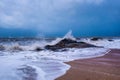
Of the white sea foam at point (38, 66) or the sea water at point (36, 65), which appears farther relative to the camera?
the sea water at point (36, 65)

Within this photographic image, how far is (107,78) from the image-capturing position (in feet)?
21.8

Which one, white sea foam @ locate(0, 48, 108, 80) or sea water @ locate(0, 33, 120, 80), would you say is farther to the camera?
sea water @ locate(0, 33, 120, 80)

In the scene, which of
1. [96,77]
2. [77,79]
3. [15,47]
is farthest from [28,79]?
[15,47]

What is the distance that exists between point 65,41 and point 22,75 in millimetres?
21351

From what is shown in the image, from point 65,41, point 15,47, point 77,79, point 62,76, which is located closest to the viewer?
point 77,79

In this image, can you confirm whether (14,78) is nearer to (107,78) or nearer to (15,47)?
(107,78)

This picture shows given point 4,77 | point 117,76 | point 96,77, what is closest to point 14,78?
point 4,77

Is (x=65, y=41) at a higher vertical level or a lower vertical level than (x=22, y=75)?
higher

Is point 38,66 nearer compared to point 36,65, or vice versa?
point 38,66

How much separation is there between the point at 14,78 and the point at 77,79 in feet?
6.64

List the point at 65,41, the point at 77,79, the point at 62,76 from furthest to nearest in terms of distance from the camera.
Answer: the point at 65,41, the point at 62,76, the point at 77,79

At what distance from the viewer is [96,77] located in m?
6.78

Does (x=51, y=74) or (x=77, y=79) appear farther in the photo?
(x=51, y=74)

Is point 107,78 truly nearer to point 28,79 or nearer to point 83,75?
point 83,75
